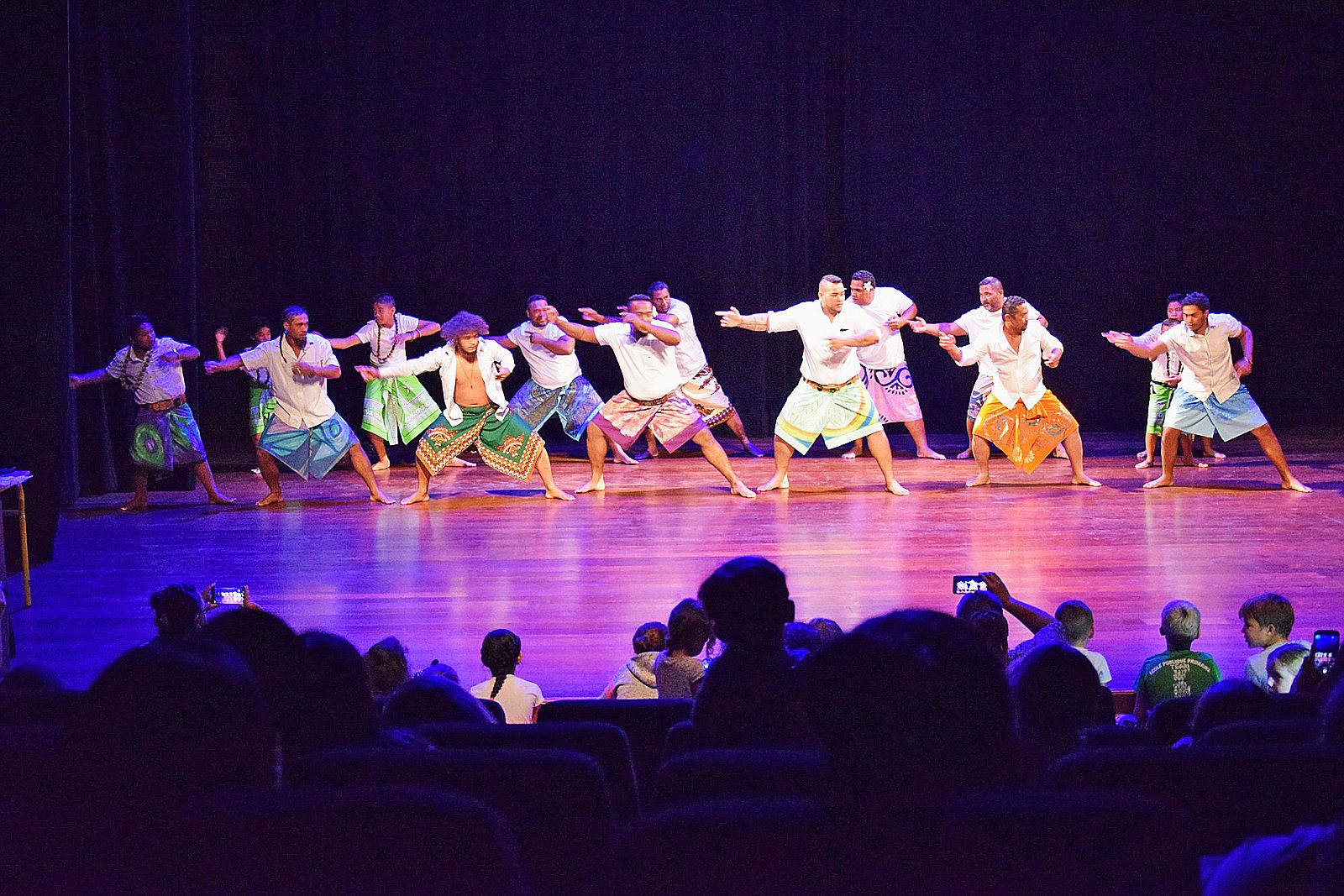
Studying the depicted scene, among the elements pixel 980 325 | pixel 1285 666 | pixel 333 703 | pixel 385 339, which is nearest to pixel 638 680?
pixel 1285 666

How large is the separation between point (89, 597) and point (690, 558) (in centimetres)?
259

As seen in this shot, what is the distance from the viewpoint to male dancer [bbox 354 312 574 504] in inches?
324

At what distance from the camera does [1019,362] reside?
838 centimetres

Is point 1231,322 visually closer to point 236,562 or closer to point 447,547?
point 447,547

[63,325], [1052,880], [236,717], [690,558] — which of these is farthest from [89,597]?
[1052,880]

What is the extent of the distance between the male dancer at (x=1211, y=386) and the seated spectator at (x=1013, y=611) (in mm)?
4906

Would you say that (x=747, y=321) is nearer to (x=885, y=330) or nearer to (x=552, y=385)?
(x=885, y=330)

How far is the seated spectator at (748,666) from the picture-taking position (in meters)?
2.19

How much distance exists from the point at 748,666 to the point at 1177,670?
5.38ft

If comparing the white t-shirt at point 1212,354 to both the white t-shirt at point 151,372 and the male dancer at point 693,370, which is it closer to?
the male dancer at point 693,370

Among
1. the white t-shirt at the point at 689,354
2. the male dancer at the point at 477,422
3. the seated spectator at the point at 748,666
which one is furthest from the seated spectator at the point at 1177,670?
the white t-shirt at the point at 689,354

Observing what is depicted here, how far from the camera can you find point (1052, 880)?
48.1 inches

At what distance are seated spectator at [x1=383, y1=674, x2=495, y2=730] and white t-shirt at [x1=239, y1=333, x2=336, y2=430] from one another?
616cm

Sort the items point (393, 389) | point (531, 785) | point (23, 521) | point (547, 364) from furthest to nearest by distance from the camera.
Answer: point (393, 389)
point (547, 364)
point (23, 521)
point (531, 785)
